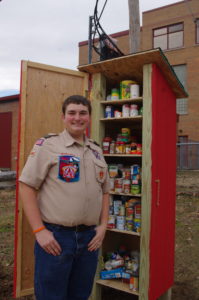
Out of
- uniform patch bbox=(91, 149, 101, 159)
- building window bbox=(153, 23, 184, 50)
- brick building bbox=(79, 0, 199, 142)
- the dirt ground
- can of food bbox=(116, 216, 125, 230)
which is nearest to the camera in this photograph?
uniform patch bbox=(91, 149, 101, 159)

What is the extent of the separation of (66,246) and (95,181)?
457 millimetres

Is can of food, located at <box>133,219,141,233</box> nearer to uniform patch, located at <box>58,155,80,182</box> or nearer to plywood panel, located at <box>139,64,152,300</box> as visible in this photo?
plywood panel, located at <box>139,64,152,300</box>

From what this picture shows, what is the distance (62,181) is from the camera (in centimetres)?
187

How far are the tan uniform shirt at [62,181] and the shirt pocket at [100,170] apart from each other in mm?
49

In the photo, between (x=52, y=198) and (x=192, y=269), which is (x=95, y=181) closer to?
(x=52, y=198)

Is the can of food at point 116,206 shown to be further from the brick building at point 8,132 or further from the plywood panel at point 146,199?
the brick building at point 8,132

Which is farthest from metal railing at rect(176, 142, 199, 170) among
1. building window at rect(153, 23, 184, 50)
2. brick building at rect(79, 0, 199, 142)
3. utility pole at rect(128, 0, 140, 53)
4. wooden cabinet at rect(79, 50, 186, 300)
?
wooden cabinet at rect(79, 50, 186, 300)

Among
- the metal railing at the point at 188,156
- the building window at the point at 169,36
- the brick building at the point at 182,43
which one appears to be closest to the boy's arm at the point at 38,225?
the metal railing at the point at 188,156

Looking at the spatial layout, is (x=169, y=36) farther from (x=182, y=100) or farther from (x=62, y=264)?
(x=62, y=264)

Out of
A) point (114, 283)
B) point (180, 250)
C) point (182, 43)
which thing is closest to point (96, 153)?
point (114, 283)

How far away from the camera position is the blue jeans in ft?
6.07

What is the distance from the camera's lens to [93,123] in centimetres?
319

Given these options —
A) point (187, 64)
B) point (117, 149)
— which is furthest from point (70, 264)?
point (187, 64)

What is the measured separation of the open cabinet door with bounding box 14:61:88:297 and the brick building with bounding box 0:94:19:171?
44.8ft
